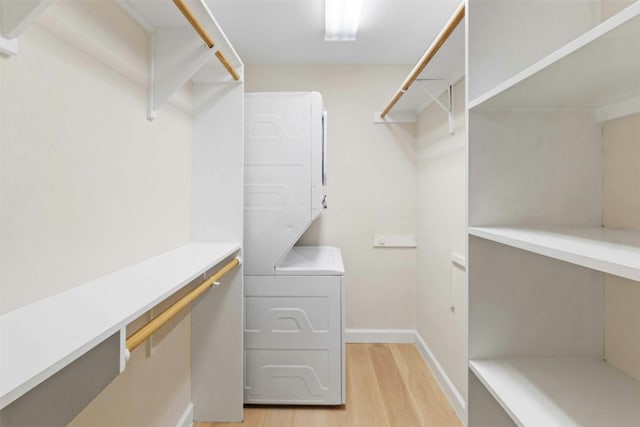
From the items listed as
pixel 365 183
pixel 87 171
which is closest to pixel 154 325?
pixel 87 171

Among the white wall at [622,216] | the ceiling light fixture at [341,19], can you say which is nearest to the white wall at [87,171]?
the ceiling light fixture at [341,19]

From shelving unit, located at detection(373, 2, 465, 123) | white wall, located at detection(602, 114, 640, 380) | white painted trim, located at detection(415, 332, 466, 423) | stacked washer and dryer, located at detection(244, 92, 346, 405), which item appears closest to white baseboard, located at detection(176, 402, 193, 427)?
stacked washer and dryer, located at detection(244, 92, 346, 405)

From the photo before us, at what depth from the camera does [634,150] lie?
0.86 meters

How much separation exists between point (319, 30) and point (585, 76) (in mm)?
1950

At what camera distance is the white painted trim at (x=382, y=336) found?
295 cm

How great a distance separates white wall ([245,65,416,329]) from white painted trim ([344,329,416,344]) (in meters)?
0.05

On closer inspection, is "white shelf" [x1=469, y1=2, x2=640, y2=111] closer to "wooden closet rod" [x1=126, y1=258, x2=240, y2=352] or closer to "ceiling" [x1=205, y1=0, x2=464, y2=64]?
"ceiling" [x1=205, y1=0, x2=464, y2=64]

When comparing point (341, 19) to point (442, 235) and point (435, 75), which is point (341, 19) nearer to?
point (435, 75)

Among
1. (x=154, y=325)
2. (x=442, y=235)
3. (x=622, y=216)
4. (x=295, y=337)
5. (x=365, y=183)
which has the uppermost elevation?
(x=365, y=183)

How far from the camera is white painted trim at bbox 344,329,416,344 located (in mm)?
2945

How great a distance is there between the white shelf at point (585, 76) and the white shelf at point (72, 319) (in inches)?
37.8

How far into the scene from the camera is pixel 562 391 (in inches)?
32.3

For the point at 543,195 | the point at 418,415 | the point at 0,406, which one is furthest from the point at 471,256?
the point at 418,415

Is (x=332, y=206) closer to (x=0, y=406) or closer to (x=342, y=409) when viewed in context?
(x=342, y=409)
